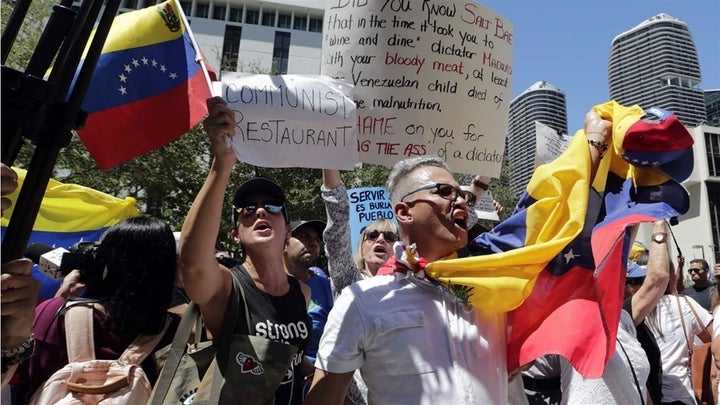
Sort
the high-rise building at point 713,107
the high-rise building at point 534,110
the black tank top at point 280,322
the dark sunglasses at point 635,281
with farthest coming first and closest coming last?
1. the high-rise building at point 713,107
2. the high-rise building at point 534,110
3. the dark sunglasses at point 635,281
4. the black tank top at point 280,322

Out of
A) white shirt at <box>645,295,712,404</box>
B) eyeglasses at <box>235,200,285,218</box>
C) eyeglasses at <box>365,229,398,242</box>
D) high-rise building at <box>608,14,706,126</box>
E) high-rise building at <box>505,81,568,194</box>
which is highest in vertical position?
high-rise building at <box>608,14,706,126</box>

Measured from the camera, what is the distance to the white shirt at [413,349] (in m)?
1.77

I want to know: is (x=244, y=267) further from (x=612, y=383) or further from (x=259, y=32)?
(x=259, y=32)

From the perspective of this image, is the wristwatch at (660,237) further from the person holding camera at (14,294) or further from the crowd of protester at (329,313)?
the person holding camera at (14,294)

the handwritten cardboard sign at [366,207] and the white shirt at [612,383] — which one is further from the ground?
the handwritten cardboard sign at [366,207]

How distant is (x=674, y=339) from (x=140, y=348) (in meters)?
3.61

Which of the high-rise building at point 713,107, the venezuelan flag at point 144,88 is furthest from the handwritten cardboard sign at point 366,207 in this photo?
the high-rise building at point 713,107

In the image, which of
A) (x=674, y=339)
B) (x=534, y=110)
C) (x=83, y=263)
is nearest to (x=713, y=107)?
(x=534, y=110)

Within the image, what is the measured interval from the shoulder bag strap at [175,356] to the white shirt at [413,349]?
1.71 feet

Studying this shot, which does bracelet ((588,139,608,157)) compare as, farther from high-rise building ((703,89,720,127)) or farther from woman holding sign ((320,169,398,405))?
high-rise building ((703,89,720,127))

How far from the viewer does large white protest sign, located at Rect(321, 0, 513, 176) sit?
2826 mm

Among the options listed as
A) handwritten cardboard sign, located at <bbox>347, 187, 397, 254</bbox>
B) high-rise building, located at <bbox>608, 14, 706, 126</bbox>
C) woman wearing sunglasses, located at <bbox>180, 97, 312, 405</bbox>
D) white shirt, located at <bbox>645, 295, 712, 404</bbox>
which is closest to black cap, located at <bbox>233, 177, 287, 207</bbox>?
woman wearing sunglasses, located at <bbox>180, 97, 312, 405</bbox>

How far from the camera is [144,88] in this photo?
2.97m

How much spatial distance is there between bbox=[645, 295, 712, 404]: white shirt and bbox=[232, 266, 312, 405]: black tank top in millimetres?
2827
